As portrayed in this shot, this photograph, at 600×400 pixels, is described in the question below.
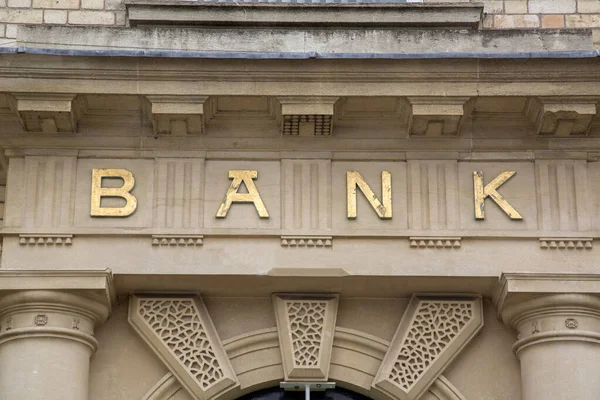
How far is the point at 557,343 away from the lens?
41.3 ft

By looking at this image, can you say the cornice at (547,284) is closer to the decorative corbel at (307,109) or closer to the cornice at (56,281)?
the decorative corbel at (307,109)

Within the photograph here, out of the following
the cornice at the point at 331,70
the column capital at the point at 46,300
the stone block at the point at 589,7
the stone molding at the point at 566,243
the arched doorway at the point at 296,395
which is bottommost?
the arched doorway at the point at 296,395

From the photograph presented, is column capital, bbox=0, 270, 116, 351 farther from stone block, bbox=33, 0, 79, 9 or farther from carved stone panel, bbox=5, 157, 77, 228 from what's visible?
stone block, bbox=33, 0, 79, 9

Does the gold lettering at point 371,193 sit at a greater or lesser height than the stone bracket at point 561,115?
lesser

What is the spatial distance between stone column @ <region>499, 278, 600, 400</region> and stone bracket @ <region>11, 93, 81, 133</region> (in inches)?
180

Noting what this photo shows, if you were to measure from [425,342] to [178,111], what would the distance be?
10.8 feet

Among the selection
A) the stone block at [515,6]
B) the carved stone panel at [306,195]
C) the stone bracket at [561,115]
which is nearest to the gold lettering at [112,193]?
the carved stone panel at [306,195]

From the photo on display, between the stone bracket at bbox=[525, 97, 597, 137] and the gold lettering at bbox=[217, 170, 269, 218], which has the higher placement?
the stone bracket at bbox=[525, 97, 597, 137]

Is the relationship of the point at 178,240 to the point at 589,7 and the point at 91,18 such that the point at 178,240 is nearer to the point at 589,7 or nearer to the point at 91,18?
the point at 91,18

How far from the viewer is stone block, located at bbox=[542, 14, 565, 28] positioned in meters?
14.0

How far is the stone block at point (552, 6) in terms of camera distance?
46.1ft

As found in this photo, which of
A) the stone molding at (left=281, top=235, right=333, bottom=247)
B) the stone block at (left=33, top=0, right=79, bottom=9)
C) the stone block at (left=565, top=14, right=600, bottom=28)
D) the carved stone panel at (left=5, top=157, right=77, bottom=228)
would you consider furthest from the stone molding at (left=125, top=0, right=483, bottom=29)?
the stone molding at (left=281, top=235, right=333, bottom=247)

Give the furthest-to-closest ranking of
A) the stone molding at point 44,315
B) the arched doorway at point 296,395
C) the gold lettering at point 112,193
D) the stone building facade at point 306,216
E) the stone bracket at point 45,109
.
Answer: the arched doorway at point 296,395 < the gold lettering at point 112,193 < the stone bracket at point 45,109 < the stone building facade at point 306,216 < the stone molding at point 44,315

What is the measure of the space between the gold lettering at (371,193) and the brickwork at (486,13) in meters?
2.11
